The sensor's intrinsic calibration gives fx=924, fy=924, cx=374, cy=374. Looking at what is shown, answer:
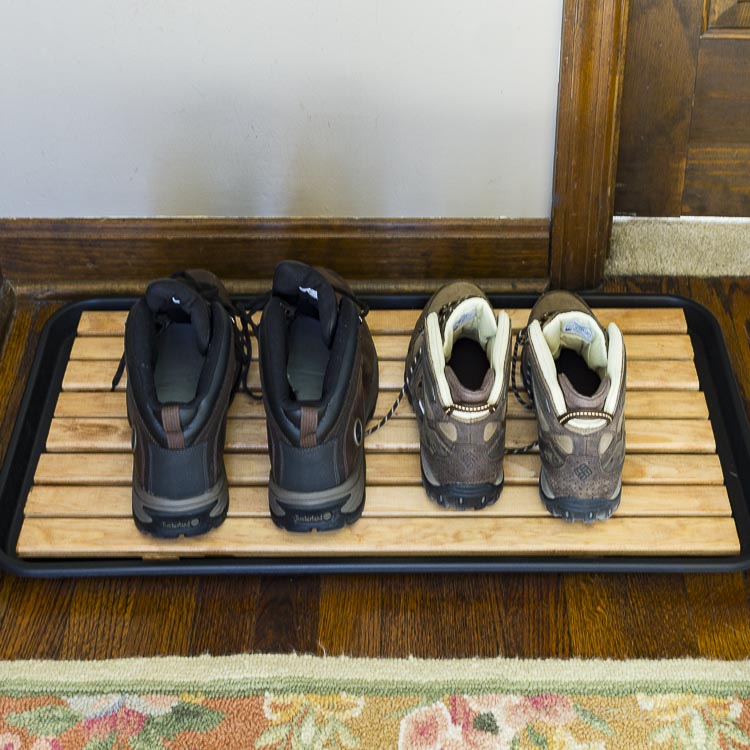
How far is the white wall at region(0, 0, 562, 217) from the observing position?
1.26 metres

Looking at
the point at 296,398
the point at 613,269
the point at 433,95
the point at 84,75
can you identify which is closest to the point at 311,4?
the point at 433,95

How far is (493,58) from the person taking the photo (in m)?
1.28

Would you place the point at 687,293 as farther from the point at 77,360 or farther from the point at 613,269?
the point at 77,360

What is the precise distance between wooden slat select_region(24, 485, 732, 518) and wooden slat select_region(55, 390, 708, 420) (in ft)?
0.38

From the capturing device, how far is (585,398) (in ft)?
3.57

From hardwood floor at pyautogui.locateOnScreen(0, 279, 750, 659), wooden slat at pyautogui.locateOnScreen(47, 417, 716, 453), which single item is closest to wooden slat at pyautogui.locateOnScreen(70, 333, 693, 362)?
wooden slat at pyautogui.locateOnScreen(47, 417, 716, 453)

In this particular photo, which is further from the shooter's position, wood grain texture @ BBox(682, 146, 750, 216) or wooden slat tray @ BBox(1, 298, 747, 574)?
wood grain texture @ BBox(682, 146, 750, 216)

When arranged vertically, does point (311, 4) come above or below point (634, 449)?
above

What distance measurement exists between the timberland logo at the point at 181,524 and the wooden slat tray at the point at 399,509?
3 centimetres

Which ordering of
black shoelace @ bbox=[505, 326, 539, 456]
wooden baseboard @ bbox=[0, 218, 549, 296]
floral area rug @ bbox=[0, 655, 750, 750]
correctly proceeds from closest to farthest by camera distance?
1. floral area rug @ bbox=[0, 655, 750, 750]
2. black shoelace @ bbox=[505, 326, 539, 456]
3. wooden baseboard @ bbox=[0, 218, 549, 296]

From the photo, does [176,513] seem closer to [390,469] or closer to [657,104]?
[390,469]

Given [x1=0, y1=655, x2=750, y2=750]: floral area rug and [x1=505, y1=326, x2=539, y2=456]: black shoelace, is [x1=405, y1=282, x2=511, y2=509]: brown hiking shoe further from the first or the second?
[x1=0, y1=655, x2=750, y2=750]: floral area rug

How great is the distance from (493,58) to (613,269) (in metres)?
0.44

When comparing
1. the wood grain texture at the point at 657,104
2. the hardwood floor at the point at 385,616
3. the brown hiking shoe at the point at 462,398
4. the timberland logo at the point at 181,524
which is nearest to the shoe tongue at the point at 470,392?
the brown hiking shoe at the point at 462,398
